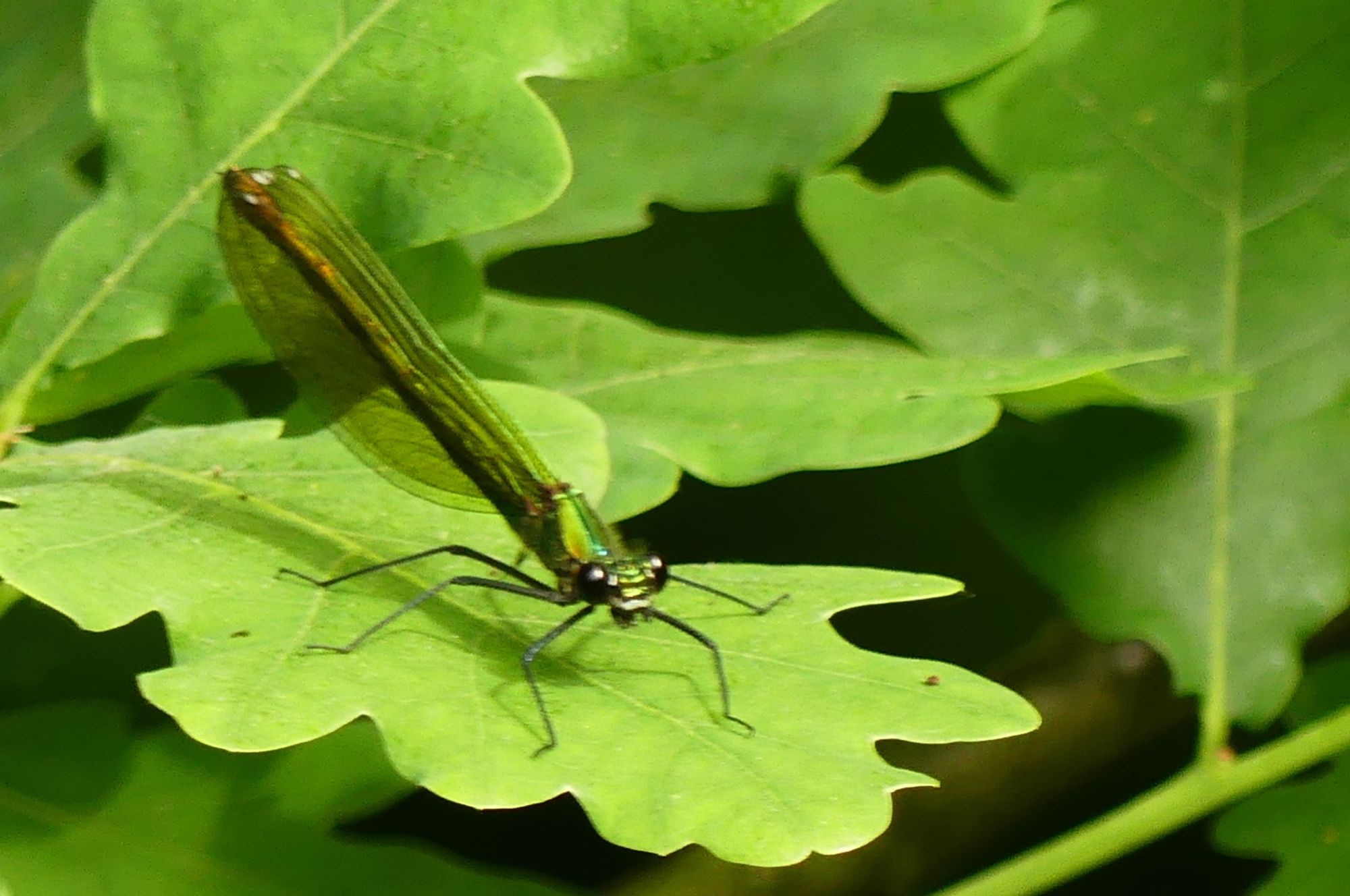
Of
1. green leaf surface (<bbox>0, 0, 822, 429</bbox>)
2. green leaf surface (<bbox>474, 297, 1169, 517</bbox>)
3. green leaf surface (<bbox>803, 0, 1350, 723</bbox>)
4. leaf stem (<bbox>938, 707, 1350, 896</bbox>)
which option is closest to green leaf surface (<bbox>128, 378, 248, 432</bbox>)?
green leaf surface (<bbox>0, 0, 822, 429</bbox>)

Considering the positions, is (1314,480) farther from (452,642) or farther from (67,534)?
(67,534)

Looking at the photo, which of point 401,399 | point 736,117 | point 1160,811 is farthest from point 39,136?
point 1160,811

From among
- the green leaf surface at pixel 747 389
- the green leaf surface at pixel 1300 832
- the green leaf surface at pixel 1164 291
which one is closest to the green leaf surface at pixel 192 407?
the green leaf surface at pixel 747 389

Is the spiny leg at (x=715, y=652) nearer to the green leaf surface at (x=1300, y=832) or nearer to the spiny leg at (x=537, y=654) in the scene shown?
the spiny leg at (x=537, y=654)

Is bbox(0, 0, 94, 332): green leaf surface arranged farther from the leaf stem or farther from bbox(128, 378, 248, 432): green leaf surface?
the leaf stem

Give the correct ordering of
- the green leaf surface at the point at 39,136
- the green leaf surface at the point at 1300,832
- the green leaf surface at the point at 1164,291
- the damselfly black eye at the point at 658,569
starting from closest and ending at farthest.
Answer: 1. the damselfly black eye at the point at 658,569
2. the green leaf surface at the point at 1300,832
3. the green leaf surface at the point at 1164,291
4. the green leaf surface at the point at 39,136

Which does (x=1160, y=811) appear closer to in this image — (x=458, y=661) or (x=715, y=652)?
(x=715, y=652)
